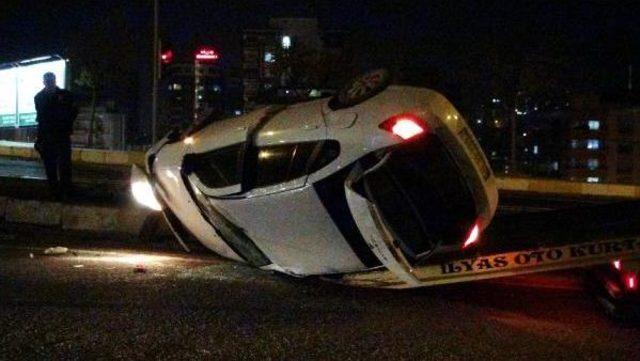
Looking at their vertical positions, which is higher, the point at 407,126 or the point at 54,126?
the point at 407,126

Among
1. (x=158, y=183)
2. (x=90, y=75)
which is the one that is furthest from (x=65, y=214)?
(x=90, y=75)

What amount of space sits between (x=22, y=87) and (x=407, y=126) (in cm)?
2350

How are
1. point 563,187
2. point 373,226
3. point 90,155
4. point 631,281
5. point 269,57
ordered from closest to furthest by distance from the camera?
point 373,226 < point 631,281 < point 563,187 < point 90,155 < point 269,57

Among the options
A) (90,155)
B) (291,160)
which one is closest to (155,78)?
(291,160)

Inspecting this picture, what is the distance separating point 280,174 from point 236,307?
0.98 metres

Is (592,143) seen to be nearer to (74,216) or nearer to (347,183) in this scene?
(74,216)

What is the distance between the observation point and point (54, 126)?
31.7 ft

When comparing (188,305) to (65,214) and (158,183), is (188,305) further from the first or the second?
(65,214)

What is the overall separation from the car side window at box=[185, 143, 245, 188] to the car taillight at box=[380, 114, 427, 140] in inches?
47.0

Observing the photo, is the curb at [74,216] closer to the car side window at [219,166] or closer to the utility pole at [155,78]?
the car side window at [219,166]

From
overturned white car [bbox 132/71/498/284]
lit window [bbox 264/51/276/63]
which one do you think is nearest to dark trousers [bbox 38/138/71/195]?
overturned white car [bbox 132/71/498/284]

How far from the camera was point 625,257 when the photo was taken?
5.11 m

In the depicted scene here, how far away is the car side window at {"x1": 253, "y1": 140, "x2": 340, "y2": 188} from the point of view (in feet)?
17.5


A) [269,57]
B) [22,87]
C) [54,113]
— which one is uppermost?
[269,57]
